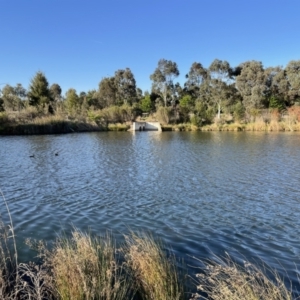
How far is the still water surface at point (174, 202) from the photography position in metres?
6.25

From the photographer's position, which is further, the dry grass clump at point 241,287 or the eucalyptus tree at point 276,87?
the eucalyptus tree at point 276,87

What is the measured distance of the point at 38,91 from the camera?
44688mm

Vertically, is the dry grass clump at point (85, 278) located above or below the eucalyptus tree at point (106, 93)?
below

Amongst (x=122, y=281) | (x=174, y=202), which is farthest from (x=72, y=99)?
(x=122, y=281)

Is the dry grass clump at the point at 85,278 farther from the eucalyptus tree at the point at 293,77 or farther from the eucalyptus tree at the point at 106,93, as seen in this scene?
the eucalyptus tree at the point at 106,93

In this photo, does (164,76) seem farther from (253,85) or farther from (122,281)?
(122,281)

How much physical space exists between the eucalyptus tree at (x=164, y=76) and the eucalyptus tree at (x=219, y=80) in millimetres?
9568

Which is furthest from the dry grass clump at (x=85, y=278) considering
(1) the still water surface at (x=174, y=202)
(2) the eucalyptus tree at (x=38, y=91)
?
(2) the eucalyptus tree at (x=38, y=91)

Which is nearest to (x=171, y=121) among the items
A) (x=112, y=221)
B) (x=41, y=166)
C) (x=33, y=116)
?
(x=33, y=116)

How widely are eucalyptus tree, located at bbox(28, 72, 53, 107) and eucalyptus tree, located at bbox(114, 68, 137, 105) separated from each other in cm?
2321

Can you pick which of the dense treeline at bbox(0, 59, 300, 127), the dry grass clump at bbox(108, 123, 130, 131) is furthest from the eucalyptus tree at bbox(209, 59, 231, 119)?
the dry grass clump at bbox(108, 123, 130, 131)

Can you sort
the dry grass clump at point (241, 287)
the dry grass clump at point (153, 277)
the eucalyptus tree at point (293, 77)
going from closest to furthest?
the dry grass clump at point (241, 287)
the dry grass clump at point (153, 277)
the eucalyptus tree at point (293, 77)

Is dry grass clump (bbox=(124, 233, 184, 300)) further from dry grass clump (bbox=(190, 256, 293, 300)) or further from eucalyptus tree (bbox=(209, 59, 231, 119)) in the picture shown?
eucalyptus tree (bbox=(209, 59, 231, 119))

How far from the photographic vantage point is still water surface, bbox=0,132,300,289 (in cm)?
625
